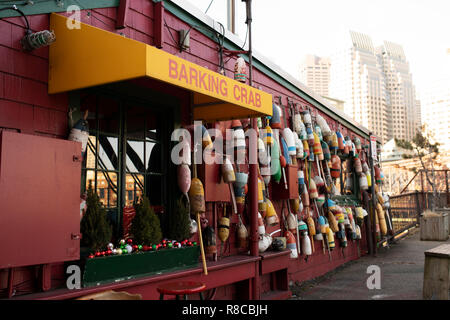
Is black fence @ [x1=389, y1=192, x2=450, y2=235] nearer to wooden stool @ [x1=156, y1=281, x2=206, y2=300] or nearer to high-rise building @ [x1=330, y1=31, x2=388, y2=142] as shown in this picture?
wooden stool @ [x1=156, y1=281, x2=206, y2=300]

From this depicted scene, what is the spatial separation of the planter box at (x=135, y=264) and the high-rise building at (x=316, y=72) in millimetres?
126471

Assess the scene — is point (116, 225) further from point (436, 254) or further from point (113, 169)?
point (436, 254)

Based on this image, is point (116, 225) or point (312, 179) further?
point (312, 179)

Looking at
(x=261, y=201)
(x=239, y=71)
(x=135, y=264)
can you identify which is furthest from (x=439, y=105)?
(x=135, y=264)

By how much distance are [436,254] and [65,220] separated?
4.48m

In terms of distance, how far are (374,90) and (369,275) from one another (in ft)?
309

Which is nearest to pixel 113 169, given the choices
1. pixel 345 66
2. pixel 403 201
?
pixel 403 201

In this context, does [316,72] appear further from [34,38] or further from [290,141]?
[34,38]

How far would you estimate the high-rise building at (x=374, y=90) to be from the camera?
92062mm

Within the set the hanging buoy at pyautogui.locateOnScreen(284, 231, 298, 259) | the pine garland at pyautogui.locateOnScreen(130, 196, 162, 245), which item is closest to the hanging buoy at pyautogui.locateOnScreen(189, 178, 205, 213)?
the pine garland at pyautogui.locateOnScreen(130, 196, 162, 245)

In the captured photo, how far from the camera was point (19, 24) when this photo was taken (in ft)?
12.2

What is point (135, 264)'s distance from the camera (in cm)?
413

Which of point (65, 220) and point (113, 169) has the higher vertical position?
point (113, 169)

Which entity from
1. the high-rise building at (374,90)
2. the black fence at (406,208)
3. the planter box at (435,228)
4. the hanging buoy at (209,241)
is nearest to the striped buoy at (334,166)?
the planter box at (435,228)
